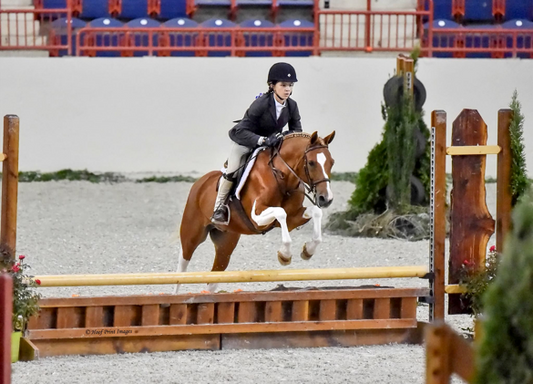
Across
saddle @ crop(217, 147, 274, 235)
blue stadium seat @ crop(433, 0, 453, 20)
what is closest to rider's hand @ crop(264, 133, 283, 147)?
saddle @ crop(217, 147, 274, 235)

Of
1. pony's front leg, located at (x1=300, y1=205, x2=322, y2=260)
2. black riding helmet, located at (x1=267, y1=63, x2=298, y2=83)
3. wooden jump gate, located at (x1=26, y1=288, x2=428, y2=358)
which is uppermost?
black riding helmet, located at (x1=267, y1=63, x2=298, y2=83)

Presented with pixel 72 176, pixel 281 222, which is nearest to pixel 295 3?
pixel 72 176

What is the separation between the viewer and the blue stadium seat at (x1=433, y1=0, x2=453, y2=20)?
12.6 m

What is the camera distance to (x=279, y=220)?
418 cm

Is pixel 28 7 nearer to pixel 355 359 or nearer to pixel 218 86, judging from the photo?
pixel 218 86

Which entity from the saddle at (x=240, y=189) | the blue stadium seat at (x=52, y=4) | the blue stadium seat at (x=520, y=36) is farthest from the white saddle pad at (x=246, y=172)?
the blue stadium seat at (x=52, y=4)

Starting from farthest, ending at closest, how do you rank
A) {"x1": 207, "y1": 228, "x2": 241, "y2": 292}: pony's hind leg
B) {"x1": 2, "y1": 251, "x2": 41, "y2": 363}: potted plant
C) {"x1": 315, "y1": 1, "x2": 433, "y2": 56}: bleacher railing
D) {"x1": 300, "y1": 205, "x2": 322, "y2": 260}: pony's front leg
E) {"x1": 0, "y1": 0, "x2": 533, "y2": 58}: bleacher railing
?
{"x1": 315, "y1": 1, "x2": 433, "y2": 56}: bleacher railing < {"x1": 0, "y1": 0, "x2": 533, "y2": 58}: bleacher railing < {"x1": 207, "y1": 228, "x2": 241, "y2": 292}: pony's hind leg < {"x1": 300, "y1": 205, "x2": 322, "y2": 260}: pony's front leg < {"x1": 2, "y1": 251, "x2": 41, "y2": 363}: potted plant

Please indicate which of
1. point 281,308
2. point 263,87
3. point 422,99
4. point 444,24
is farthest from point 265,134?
point 444,24

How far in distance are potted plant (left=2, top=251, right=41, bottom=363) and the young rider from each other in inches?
44.2

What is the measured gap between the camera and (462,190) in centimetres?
420

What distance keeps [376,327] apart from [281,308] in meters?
0.47

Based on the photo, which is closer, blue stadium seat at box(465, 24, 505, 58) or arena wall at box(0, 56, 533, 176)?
arena wall at box(0, 56, 533, 176)

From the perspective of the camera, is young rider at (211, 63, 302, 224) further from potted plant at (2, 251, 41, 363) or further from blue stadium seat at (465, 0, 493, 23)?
blue stadium seat at (465, 0, 493, 23)

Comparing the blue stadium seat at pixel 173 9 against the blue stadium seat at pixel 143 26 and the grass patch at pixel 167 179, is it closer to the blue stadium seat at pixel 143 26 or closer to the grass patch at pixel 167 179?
the blue stadium seat at pixel 143 26
